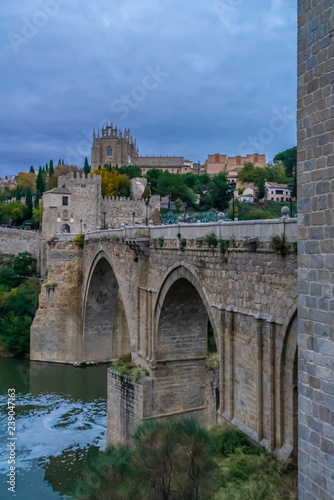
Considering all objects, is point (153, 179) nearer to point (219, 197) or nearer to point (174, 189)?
point (174, 189)

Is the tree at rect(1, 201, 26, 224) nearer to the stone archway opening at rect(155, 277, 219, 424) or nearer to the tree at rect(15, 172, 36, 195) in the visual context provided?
the tree at rect(15, 172, 36, 195)

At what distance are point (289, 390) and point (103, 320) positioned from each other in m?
17.5

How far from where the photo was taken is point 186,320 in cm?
1350

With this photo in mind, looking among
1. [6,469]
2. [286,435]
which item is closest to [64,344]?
[6,469]

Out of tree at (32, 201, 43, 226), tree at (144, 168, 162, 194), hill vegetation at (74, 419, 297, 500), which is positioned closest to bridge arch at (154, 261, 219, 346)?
hill vegetation at (74, 419, 297, 500)

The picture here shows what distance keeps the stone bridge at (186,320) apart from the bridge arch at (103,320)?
5 centimetres

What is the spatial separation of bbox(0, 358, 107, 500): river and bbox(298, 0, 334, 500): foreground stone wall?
8.13 meters

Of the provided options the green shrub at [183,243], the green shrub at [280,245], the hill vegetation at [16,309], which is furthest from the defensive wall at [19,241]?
the green shrub at [280,245]

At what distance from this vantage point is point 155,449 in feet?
21.5

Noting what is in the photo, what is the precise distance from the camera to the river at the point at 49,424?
13.1m

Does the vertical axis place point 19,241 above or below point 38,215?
below

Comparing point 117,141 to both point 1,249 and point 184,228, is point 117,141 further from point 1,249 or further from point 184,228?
point 184,228

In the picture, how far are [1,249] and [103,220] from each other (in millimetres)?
8143

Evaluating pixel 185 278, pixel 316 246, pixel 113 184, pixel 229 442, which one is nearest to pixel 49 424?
pixel 185 278
